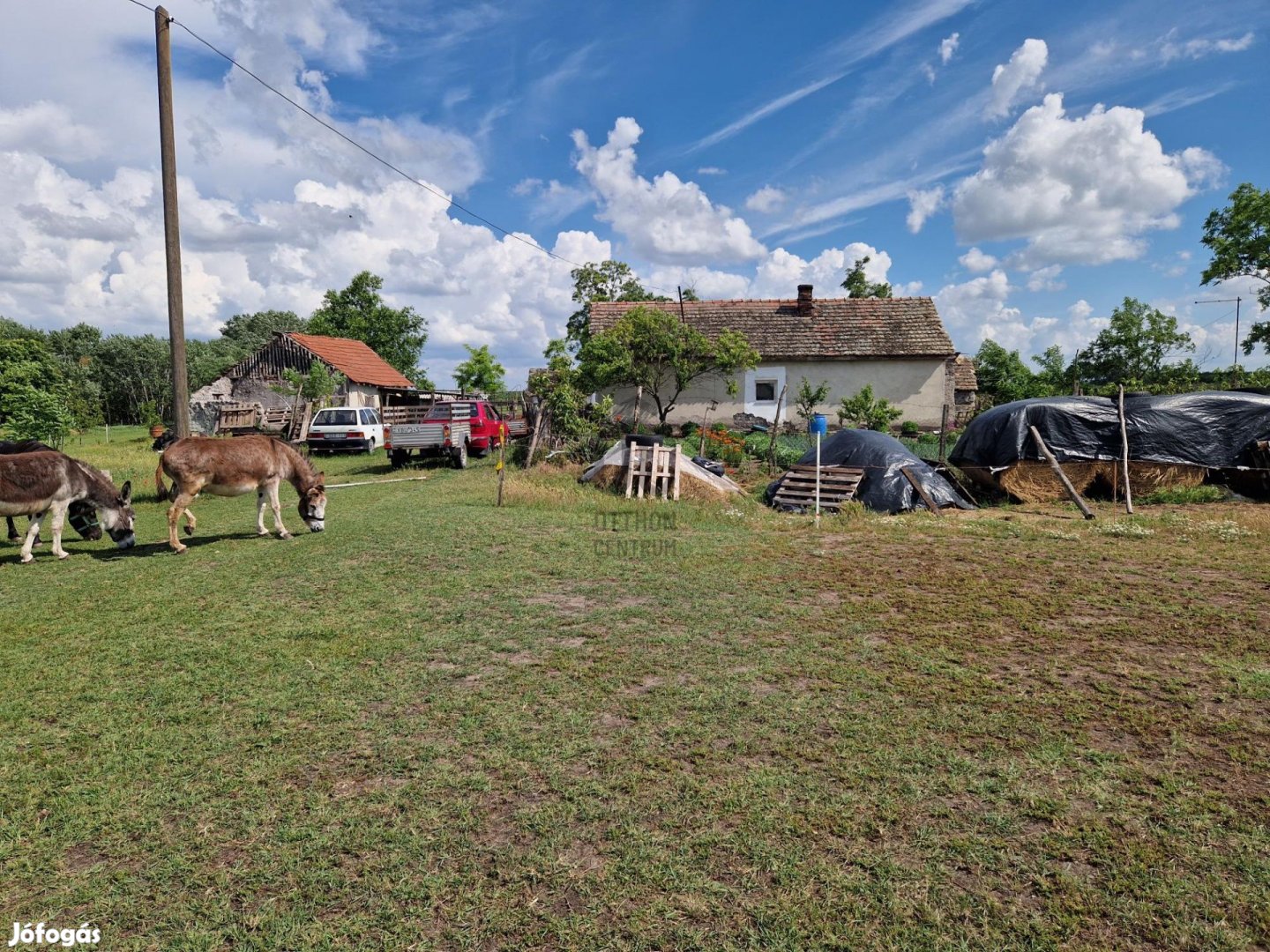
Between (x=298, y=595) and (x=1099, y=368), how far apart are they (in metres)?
58.6

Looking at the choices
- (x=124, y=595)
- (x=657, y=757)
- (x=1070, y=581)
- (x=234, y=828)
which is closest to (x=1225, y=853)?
(x=657, y=757)

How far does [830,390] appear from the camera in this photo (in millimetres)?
26250

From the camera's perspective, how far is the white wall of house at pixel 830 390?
25766 millimetres

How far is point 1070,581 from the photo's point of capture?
739 centimetres

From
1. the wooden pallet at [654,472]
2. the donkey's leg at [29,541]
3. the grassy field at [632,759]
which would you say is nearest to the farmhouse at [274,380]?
the wooden pallet at [654,472]

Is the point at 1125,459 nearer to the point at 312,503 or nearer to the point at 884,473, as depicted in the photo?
the point at 884,473

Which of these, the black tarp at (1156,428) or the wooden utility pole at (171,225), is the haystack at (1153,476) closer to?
the black tarp at (1156,428)

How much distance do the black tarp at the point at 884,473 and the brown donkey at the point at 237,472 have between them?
8571mm

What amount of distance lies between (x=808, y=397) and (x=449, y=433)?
Result: 41.5 feet

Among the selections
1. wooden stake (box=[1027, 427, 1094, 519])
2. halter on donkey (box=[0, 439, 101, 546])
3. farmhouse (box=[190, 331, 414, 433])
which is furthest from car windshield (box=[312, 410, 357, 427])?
wooden stake (box=[1027, 427, 1094, 519])

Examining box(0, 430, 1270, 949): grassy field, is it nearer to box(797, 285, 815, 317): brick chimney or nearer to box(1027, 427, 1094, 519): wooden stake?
box(1027, 427, 1094, 519): wooden stake

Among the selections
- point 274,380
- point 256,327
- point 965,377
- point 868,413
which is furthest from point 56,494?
point 256,327

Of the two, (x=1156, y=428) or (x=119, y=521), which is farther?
(x=1156, y=428)

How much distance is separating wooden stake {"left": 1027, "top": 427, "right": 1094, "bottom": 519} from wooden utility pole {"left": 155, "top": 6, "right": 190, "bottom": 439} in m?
15.2
